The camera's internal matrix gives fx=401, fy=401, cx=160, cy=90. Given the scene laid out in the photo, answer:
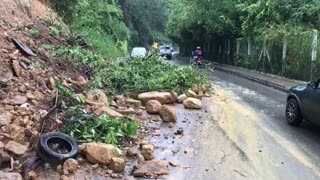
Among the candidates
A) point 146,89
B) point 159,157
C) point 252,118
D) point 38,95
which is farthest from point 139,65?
point 159,157

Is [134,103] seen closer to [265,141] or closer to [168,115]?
[168,115]

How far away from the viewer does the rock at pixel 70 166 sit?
5723 millimetres

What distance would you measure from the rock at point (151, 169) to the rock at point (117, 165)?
0.21 meters

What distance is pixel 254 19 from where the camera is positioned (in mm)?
24422

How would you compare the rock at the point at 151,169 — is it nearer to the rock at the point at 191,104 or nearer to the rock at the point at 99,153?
the rock at the point at 99,153

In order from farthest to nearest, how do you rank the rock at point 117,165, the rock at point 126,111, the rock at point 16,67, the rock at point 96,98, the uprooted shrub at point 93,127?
the rock at point 126,111
the rock at point 96,98
the rock at point 16,67
the uprooted shrub at point 93,127
the rock at point 117,165

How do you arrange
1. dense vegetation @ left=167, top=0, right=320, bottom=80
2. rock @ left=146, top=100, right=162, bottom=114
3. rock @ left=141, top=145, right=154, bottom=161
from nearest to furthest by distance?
rock @ left=141, top=145, right=154, bottom=161 < rock @ left=146, top=100, right=162, bottom=114 < dense vegetation @ left=167, top=0, right=320, bottom=80

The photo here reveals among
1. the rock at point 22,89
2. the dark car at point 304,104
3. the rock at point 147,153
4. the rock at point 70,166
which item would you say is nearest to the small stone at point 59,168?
the rock at point 70,166

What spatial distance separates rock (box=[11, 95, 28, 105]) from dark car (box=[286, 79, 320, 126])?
577cm

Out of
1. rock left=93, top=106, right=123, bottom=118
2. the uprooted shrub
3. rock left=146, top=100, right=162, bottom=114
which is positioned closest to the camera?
the uprooted shrub

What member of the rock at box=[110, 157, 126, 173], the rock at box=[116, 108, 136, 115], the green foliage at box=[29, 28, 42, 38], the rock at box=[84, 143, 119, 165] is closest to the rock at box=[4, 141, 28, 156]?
the rock at box=[84, 143, 119, 165]

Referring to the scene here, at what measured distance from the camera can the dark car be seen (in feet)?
27.3

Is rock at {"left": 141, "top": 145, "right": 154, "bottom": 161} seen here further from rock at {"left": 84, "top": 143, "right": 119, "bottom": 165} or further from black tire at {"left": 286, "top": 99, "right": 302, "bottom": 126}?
black tire at {"left": 286, "top": 99, "right": 302, "bottom": 126}

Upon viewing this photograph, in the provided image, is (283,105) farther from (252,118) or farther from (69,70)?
(69,70)
